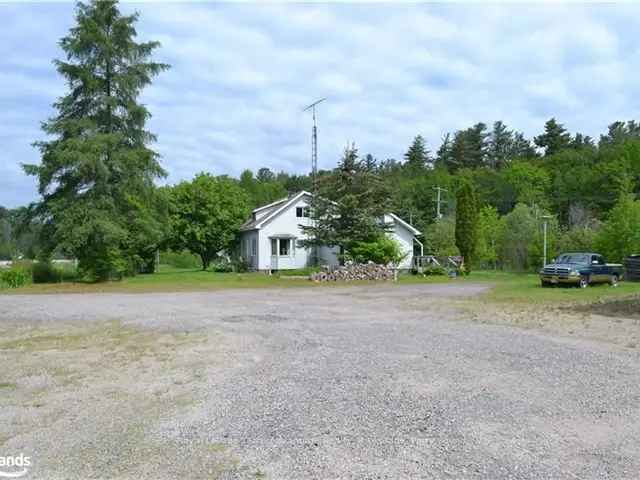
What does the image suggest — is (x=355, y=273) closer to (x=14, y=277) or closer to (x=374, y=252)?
(x=374, y=252)

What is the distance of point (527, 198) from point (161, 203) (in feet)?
157

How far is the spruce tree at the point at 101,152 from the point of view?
26422 mm

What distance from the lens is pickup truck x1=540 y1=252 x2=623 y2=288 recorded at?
23859mm

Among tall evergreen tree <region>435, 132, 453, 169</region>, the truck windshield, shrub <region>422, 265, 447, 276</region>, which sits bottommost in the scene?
shrub <region>422, 265, 447, 276</region>

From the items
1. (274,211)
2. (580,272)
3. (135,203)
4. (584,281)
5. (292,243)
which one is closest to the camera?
(580,272)

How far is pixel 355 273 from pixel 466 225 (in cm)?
1098

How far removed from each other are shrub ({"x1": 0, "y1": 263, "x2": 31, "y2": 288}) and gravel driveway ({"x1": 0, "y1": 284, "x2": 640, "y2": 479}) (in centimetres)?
1682

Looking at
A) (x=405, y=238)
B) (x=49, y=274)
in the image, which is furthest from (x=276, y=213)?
(x=49, y=274)

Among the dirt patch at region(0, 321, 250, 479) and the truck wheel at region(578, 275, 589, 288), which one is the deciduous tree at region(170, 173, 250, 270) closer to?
the truck wheel at region(578, 275, 589, 288)

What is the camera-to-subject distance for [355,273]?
28.9 m

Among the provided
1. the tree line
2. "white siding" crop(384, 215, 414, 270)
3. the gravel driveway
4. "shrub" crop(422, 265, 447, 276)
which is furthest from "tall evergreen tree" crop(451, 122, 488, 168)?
the gravel driveway

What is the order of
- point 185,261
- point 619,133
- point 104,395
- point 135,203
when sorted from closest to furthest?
1. point 104,395
2. point 135,203
3. point 185,261
4. point 619,133

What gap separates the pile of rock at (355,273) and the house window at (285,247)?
747 cm

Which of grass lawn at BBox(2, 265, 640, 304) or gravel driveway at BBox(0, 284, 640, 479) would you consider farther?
grass lawn at BBox(2, 265, 640, 304)
